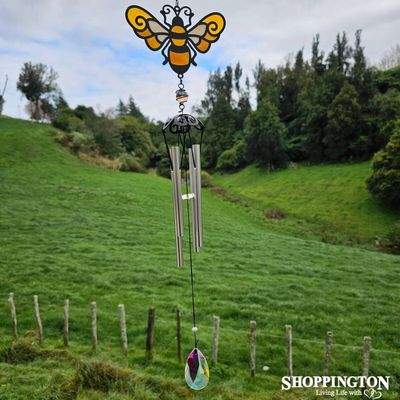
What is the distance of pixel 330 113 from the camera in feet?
140

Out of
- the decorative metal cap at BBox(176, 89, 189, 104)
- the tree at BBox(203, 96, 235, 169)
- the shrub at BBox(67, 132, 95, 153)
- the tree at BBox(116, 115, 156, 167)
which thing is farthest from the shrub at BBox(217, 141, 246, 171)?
the decorative metal cap at BBox(176, 89, 189, 104)

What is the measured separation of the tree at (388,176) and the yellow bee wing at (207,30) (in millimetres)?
28722

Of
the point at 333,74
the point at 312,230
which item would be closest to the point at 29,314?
the point at 312,230

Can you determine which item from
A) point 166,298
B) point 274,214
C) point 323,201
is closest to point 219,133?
point 323,201

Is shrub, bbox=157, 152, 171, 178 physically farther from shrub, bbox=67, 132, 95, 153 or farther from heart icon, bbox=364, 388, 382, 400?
heart icon, bbox=364, 388, 382, 400

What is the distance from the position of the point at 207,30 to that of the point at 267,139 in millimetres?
43658

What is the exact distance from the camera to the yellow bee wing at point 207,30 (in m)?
4.65

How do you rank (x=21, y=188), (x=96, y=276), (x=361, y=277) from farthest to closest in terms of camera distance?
1. (x=21, y=188)
2. (x=361, y=277)
3. (x=96, y=276)

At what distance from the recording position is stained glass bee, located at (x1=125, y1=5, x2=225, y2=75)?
4488 millimetres

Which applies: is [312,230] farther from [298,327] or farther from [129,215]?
[298,327]

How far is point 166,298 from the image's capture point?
11336 mm

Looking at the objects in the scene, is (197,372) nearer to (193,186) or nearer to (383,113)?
(193,186)

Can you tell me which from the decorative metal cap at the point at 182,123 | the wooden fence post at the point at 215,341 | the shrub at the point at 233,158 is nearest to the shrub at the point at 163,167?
the shrub at the point at 233,158

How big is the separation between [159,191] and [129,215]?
9.75 meters
